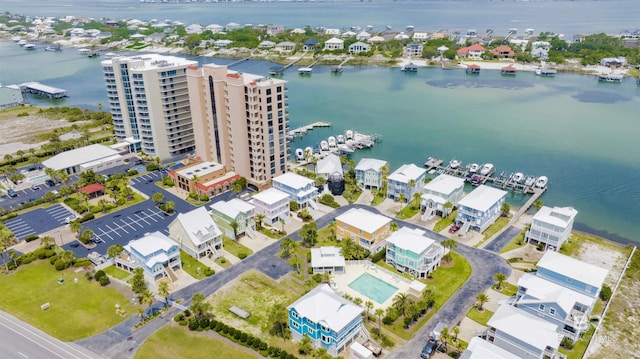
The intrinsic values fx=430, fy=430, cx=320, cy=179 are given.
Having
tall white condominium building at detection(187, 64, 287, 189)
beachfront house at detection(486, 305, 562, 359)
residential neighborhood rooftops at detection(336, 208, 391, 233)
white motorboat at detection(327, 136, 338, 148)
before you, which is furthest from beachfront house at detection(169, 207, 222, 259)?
white motorboat at detection(327, 136, 338, 148)

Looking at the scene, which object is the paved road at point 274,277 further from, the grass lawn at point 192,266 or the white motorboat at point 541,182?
the white motorboat at point 541,182

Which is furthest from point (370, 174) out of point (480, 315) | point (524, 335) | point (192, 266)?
point (524, 335)

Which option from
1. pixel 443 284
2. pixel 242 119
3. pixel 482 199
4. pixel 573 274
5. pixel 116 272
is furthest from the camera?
pixel 242 119

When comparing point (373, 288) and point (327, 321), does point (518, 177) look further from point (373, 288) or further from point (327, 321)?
point (327, 321)

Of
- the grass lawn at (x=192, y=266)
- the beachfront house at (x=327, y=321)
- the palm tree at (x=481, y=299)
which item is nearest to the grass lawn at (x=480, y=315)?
the palm tree at (x=481, y=299)

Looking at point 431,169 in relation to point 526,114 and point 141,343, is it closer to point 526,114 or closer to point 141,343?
point 526,114

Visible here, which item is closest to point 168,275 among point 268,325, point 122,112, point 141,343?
point 141,343
